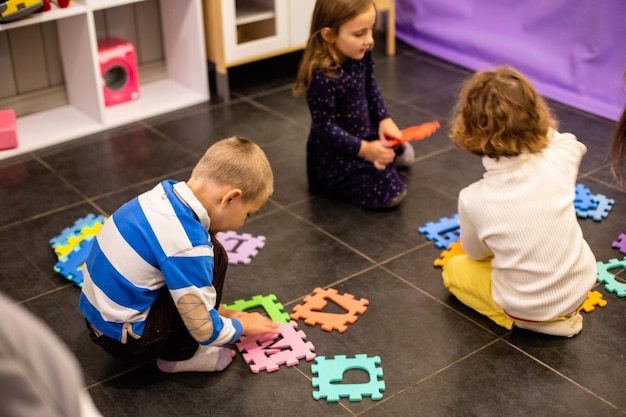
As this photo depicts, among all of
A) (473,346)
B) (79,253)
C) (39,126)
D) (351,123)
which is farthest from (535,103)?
(39,126)

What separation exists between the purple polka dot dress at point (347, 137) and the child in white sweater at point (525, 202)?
1.95ft

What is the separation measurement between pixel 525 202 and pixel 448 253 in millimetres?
442

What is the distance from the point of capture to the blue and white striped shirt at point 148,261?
61.1 inches

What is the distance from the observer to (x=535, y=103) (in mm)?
1747

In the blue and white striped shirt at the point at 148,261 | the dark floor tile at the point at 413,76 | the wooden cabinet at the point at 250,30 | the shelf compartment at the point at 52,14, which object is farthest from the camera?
the dark floor tile at the point at 413,76

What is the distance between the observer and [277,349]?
1835 millimetres

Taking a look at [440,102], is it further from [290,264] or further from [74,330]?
[74,330]

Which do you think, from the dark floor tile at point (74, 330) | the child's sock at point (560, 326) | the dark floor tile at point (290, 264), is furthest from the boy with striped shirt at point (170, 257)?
the child's sock at point (560, 326)

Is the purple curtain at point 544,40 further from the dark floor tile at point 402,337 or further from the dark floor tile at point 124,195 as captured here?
the dark floor tile at point 124,195

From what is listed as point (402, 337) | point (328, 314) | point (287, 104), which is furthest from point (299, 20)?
point (402, 337)

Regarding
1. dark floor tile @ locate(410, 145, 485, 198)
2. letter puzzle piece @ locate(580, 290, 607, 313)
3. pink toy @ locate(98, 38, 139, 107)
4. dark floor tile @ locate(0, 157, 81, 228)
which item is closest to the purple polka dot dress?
dark floor tile @ locate(410, 145, 485, 198)

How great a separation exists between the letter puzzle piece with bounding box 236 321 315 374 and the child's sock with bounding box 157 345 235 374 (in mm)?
66

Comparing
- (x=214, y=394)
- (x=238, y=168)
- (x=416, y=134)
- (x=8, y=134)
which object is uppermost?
(x=238, y=168)

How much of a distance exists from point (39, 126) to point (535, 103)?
196 centimetres
